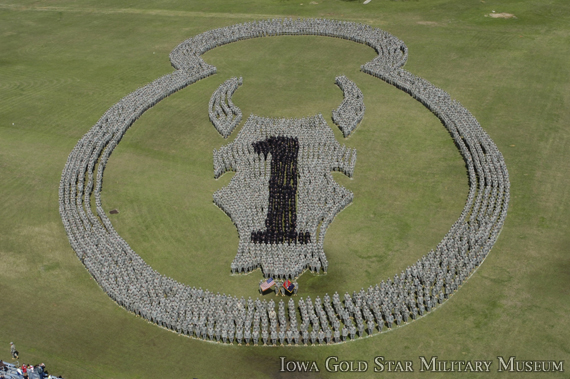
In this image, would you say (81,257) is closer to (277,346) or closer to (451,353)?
(277,346)

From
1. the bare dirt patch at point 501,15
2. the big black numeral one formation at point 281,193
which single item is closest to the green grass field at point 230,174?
the bare dirt patch at point 501,15

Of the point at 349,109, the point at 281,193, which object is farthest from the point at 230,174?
the point at 349,109

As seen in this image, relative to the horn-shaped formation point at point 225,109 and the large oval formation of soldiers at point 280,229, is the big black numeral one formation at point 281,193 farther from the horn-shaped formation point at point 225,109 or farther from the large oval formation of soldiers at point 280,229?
the horn-shaped formation point at point 225,109

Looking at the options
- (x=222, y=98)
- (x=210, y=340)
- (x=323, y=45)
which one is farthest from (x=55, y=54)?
(x=210, y=340)

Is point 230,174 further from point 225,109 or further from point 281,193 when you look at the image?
point 225,109

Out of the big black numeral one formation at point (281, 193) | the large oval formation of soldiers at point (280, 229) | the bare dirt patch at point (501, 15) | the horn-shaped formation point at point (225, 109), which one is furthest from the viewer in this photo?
the bare dirt patch at point (501, 15)

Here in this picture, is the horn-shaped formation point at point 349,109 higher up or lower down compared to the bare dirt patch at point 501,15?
lower down

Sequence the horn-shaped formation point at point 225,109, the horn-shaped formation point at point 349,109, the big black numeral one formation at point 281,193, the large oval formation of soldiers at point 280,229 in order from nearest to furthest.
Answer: the large oval formation of soldiers at point 280,229 < the big black numeral one formation at point 281,193 < the horn-shaped formation point at point 349,109 < the horn-shaped formation point at point 225,109
